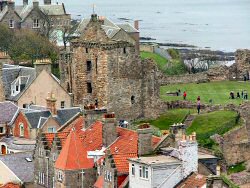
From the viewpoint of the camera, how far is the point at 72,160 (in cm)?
5309

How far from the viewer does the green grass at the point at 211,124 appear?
233ft

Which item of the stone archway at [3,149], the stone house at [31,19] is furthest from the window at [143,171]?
the stone house at [31,19]

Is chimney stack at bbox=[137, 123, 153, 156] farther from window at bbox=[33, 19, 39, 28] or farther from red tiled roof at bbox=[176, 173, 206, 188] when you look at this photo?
window at bbox=[33, 19, 39, 28]

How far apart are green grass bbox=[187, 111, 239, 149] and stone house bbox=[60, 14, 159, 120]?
16.3 ft

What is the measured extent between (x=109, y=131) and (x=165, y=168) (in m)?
6.84

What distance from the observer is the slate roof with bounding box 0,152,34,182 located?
198 ft

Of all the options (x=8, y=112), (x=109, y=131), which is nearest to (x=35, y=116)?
(x=8, y=112)

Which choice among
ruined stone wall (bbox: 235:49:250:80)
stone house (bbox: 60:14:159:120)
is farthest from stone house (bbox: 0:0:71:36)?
stone house (bbox: 60:14:159:120)

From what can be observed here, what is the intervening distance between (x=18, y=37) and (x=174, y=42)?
7171 centimetres

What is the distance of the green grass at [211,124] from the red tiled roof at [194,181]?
68.4 ft

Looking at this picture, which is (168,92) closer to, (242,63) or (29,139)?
(242,63)

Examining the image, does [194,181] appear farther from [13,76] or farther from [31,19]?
[31,19]

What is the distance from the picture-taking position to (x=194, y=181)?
48.1 metres

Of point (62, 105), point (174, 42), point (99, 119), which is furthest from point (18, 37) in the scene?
point (174, 42)
